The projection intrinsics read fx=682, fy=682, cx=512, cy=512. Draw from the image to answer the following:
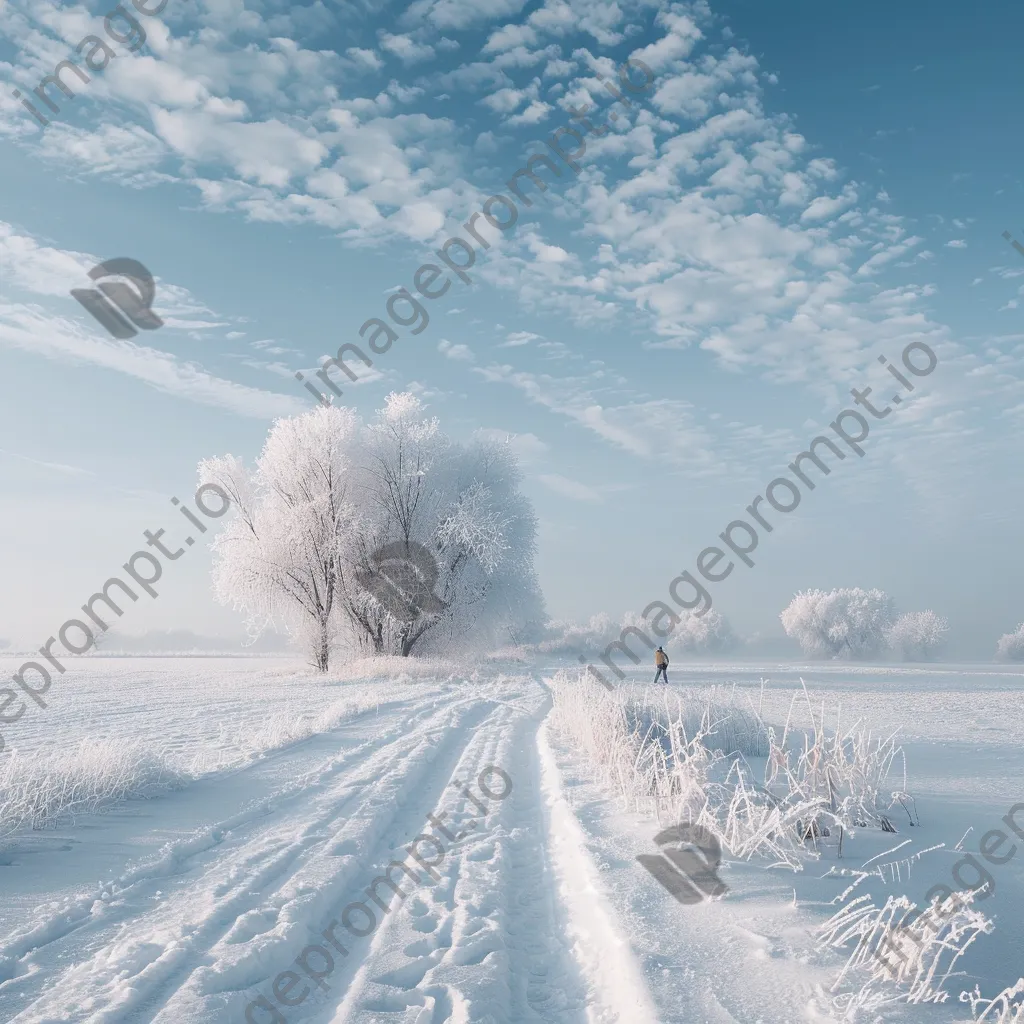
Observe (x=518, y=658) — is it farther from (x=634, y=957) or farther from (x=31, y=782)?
(x=634, y=957)

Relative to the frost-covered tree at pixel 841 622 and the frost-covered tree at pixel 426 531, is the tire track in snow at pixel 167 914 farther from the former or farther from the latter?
the frost-covered tree at pixel 841 622

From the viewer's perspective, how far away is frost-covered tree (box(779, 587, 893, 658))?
65.4 meters

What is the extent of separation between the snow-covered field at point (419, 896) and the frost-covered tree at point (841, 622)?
63310mm

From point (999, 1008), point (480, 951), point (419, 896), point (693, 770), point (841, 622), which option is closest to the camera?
point (999, 1008)

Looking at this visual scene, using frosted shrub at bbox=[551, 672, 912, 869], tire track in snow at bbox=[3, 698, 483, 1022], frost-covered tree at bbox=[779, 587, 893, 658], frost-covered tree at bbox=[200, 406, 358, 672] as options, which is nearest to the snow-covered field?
tire track in snow at bbox=[3, 698, 483, 1022]

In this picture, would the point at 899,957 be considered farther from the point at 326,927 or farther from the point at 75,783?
the point at 75,783

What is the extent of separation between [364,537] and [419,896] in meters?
26.0

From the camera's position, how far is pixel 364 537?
2945 centimetres

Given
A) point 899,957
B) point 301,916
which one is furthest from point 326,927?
point 899,957

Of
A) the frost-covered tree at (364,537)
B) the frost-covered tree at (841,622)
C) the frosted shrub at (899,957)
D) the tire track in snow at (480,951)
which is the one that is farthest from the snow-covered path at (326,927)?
the frost-covered tree at (841,622)

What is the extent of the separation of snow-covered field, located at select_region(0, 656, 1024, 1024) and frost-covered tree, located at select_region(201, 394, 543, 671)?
20230 millimetres

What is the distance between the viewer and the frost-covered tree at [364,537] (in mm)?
28703

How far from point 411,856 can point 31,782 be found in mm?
3527

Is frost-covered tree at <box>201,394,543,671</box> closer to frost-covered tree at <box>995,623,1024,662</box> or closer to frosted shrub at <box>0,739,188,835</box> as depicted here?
frosted shrub at <box>0,739,188,835</box>
